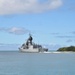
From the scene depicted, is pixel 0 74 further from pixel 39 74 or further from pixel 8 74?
pixel 39 74

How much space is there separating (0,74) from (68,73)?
11.2m

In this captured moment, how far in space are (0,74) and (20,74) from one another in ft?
10.6

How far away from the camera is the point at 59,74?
58438 mm

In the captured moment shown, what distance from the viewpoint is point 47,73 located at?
198 feet

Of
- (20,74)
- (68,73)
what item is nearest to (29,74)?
(20,74)

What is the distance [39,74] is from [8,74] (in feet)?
16.5

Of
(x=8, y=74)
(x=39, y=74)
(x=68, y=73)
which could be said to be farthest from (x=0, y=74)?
(x=68, y=73)

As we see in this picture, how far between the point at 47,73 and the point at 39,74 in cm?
203

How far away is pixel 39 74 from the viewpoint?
2315 inches

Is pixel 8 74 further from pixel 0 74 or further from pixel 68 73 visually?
pixel 68 73

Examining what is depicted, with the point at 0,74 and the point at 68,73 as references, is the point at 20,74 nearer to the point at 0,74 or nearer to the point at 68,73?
the point at 0,74

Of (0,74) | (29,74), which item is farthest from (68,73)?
(0,74)

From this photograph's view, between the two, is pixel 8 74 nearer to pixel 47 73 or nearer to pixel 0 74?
pixel 0 74

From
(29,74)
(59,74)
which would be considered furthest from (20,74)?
(59,74)
